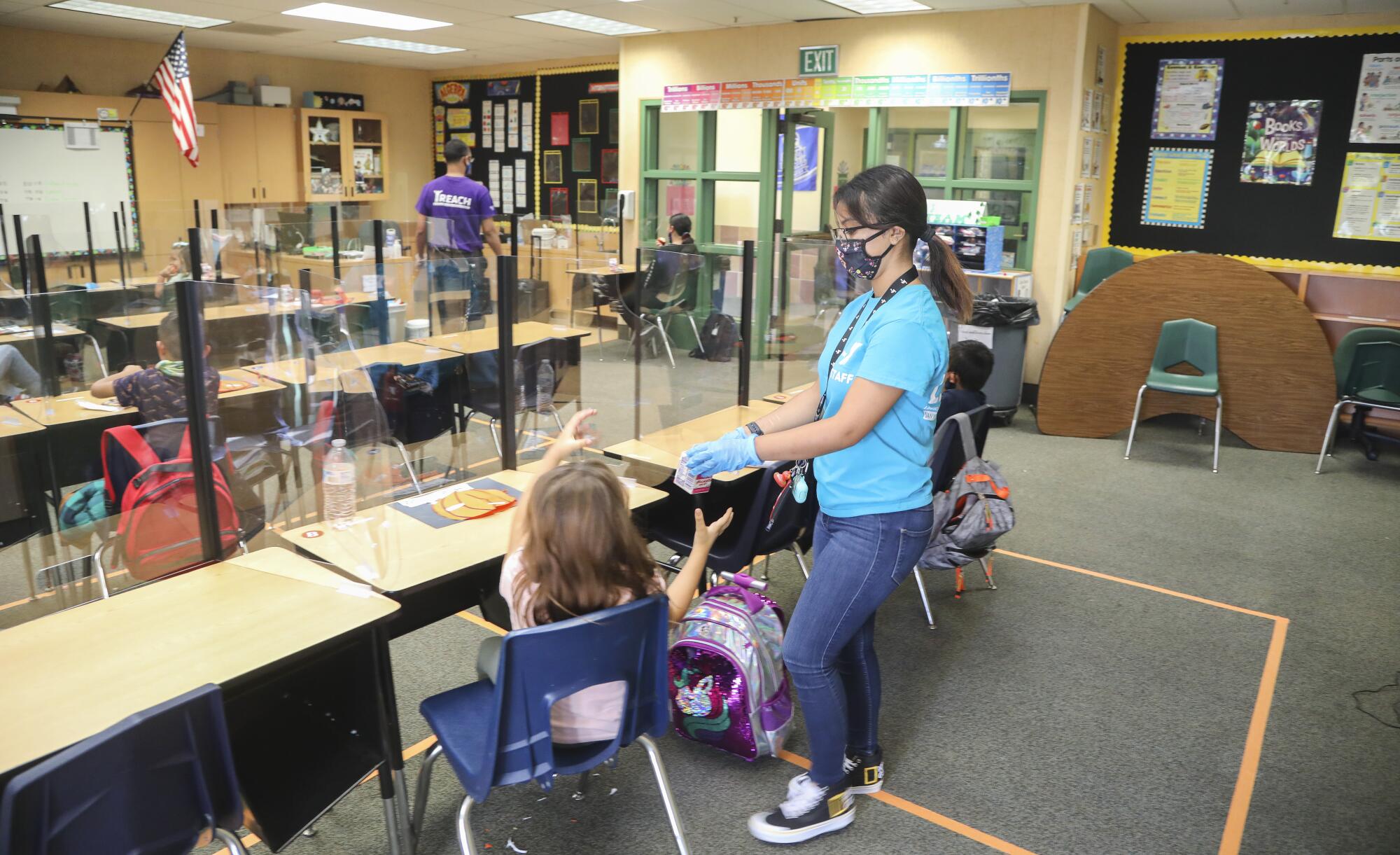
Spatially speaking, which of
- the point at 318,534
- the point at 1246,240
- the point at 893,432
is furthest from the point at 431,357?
the point at 1246,240

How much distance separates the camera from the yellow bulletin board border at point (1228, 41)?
19.7 ft

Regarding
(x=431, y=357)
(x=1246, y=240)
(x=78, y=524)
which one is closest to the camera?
(x=78, y=524)

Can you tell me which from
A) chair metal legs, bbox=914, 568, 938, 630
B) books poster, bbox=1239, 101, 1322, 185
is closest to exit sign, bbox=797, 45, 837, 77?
books poster, bbox=1239, 101, 1322, 185

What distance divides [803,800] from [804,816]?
0.04m

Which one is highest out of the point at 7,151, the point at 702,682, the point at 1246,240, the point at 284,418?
the point at 7,151

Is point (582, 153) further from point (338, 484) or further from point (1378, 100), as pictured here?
point (338, 484)

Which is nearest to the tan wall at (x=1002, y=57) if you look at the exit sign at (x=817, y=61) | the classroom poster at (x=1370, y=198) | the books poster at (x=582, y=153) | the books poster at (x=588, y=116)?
the exit sign at (x=817, y=61)

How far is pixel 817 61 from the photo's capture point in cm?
716

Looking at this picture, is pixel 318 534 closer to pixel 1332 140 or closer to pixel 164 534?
pixel 164 534

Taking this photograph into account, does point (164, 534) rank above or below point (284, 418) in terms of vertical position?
below

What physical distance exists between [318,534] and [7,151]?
26.5 ft

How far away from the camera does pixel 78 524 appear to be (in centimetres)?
309

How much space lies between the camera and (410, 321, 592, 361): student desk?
434 centimetres

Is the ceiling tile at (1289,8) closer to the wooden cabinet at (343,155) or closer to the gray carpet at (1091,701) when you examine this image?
the gray carpet at (1091,701)
